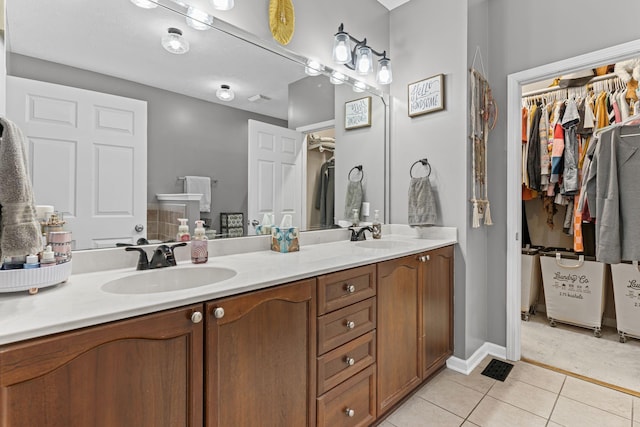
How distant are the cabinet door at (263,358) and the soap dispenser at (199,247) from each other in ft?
1.52

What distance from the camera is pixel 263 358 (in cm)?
108

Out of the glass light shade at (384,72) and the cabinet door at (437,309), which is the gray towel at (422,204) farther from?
the glass light shade at (384,72)

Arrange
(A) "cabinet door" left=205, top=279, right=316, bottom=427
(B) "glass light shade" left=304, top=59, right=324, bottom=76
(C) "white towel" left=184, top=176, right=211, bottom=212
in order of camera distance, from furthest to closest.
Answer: (B) "glass light shade" left=304, top=59, right=324, bottom=76 < (C) "white towel" left=184, top=176, right=211, bottom=212 < (A) "cabinet door" left=205, top=279, right=316, bottom=427

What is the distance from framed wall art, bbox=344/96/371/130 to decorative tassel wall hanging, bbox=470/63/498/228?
72 centimetres

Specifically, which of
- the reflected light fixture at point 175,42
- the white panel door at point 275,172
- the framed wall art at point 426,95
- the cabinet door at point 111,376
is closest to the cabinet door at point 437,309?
the white panel door at point 275,172

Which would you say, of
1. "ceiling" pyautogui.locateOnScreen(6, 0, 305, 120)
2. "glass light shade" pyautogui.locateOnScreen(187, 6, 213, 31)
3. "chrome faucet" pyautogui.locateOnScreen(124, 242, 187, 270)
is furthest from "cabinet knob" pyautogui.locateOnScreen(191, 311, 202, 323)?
"glass light shade" pyautogui.locateOnScreen(187, 6, 213, 31)

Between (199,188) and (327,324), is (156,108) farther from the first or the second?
(327,324)

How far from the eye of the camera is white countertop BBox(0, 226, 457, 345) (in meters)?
0.70

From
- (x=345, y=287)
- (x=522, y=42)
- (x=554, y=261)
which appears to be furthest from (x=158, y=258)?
(x=554, y=261)

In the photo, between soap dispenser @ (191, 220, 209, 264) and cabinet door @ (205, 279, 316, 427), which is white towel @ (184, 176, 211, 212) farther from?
cabinet door @ (205, 279, 316, 427)

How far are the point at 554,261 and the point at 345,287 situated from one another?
252 cm

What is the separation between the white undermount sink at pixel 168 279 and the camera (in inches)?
45.8

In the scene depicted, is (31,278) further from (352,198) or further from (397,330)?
(352,198)

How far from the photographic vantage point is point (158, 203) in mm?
1402
